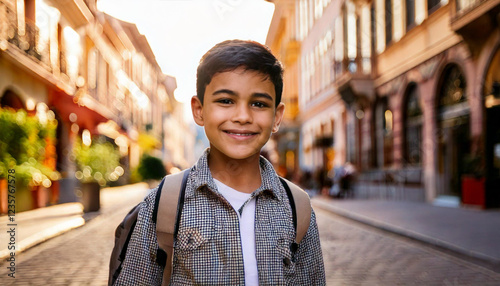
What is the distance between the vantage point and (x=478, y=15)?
34.9 feet

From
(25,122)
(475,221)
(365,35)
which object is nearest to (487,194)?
(475,221)

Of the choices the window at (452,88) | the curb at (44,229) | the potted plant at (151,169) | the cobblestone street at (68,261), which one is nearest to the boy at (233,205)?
the curb at (44,229)

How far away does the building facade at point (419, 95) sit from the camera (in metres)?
11.3

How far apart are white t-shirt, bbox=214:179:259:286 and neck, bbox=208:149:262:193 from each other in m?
0.03

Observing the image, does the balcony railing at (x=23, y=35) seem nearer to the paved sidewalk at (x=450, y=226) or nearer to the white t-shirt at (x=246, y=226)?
the paved sidewalk at (x=450, y=226)

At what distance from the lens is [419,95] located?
1470cm

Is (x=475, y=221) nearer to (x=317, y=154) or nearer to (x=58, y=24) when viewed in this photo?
(x=58, y=24)

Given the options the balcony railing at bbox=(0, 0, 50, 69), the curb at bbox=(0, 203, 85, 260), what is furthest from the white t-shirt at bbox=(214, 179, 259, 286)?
the balcony railing at bbox=(0, 0, 50, 69)

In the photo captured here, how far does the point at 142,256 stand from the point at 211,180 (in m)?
0.34

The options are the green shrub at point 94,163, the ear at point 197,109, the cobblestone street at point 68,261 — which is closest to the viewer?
the ear at point 197,109

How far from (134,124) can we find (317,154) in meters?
16.0

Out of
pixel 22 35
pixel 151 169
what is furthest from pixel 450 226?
pixel 151 169

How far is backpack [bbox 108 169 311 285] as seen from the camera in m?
1.56

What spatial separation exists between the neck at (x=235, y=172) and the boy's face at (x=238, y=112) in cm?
6
